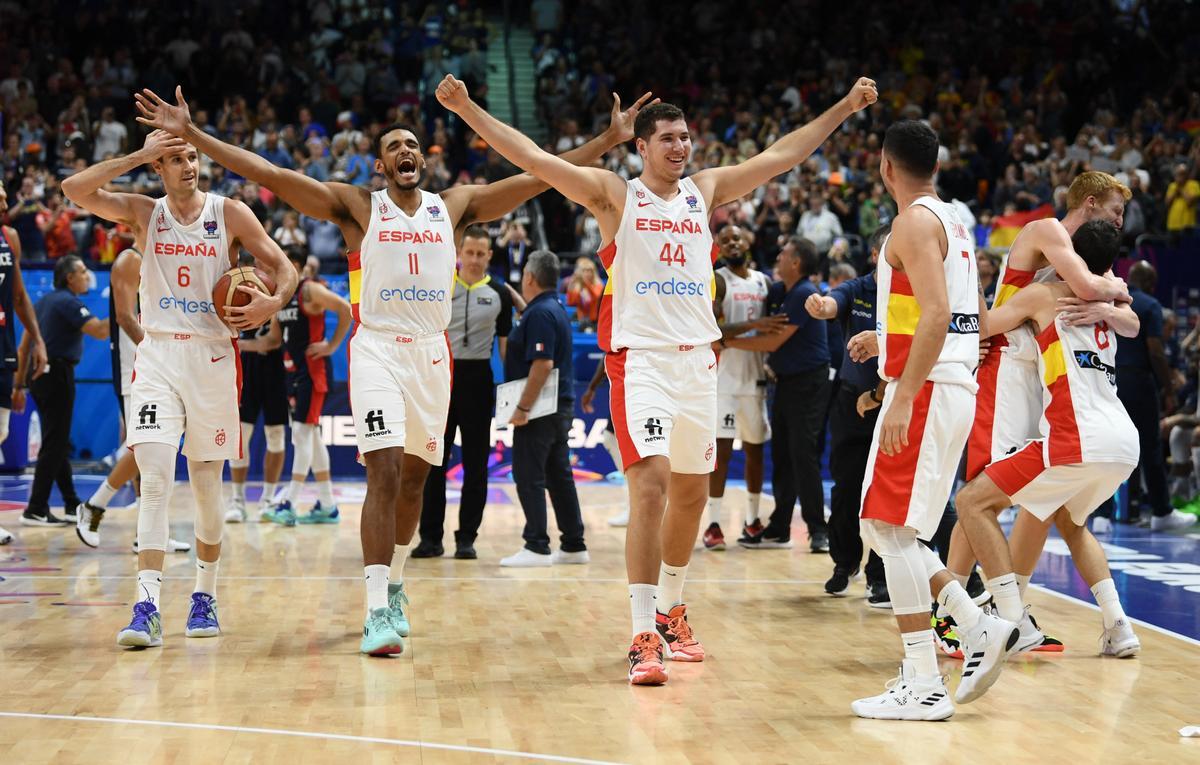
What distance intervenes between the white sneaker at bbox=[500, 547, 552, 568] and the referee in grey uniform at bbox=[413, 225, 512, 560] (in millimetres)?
368

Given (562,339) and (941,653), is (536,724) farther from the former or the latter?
(562,339)

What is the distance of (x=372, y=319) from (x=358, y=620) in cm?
170

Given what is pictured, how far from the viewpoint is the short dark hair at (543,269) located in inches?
361

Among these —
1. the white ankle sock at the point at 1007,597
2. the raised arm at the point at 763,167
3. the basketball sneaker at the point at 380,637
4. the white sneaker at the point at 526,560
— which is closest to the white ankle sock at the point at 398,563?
the basketball sneaker at the point at 380,637

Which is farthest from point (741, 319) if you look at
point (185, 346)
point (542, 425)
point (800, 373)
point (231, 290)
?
point (185, 346)

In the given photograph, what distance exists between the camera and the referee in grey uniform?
9.34m

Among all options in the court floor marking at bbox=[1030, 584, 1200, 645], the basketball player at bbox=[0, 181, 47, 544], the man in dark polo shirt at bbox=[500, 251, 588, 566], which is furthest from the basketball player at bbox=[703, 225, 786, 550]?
the basketball player at bbox=[0, 181, 47, 544]

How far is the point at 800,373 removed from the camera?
9.30m

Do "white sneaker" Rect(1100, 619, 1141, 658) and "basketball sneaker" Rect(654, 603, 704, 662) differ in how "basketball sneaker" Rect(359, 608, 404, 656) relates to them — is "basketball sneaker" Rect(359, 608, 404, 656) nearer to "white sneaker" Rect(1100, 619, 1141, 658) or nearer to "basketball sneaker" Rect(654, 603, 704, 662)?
"basketball sneaker" Rect(654, 603, 704, 662)

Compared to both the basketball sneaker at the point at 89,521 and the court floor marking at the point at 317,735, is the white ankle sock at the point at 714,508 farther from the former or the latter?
the court floor marking at the point at 317,735

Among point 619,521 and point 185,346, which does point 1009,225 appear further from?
point 185,346

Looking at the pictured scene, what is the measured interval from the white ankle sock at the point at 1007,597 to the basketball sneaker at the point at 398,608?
2785 mm

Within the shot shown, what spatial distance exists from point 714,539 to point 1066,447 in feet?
13.5

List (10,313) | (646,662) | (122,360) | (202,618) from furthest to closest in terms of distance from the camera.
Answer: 1. (122,360)
2. (10,313)
3. (202,618)
4. (646,662)
